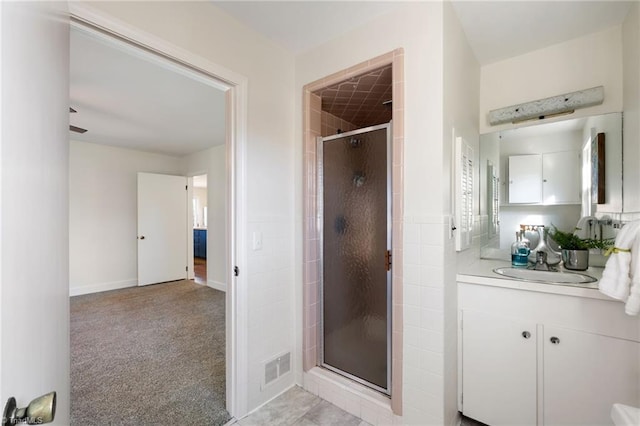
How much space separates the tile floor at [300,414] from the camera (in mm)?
1698

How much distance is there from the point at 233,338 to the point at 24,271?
141 cm

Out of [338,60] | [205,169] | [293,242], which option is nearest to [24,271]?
[293,242]

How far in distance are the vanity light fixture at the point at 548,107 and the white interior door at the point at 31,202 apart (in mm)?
2542

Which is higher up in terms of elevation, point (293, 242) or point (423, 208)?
point (423, 208)

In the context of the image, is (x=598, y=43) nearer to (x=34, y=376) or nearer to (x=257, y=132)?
(x=257, y=132)

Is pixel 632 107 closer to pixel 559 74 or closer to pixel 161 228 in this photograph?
pixel 559 74

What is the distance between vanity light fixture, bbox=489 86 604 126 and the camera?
184 centimetres

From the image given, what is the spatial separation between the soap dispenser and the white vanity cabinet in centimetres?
57

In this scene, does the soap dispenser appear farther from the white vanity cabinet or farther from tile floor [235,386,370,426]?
tile floor [235,386,370,426]

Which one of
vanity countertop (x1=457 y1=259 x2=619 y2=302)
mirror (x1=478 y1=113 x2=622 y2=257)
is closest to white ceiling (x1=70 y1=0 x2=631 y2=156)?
mirror (x1=478 y1=113 x2=622 y2=257)

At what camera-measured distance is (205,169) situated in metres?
5.11

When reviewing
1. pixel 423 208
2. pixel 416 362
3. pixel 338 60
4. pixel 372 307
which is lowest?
pixel 416 362

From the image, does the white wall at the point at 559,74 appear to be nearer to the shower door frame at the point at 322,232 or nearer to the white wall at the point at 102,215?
the shower door frame at the point at 322,232

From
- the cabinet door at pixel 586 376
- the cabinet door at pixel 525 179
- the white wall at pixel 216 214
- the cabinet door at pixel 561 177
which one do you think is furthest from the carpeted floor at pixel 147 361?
the cabinet door at pixel 561 177
